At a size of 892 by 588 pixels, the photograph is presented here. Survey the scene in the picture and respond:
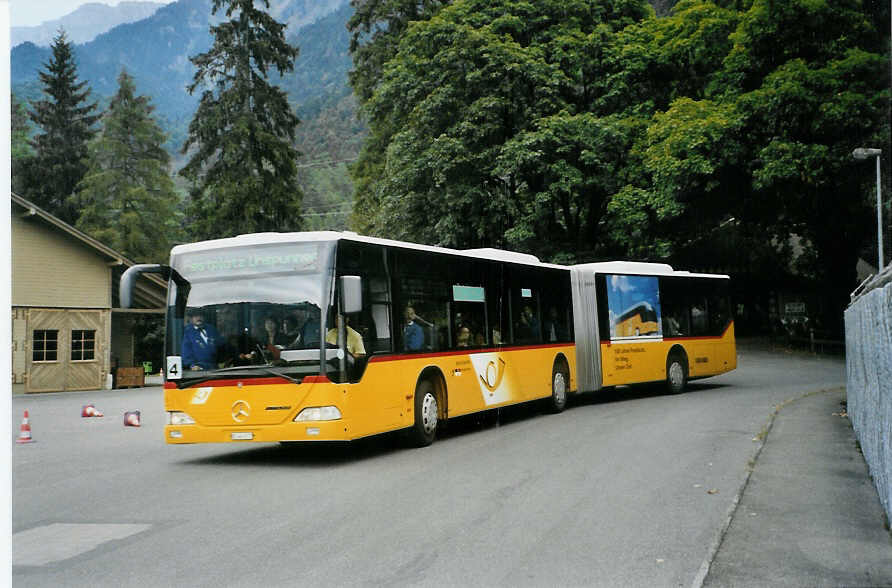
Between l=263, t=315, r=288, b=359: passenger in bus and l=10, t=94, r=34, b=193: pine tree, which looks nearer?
l=263, t=315, r=288, b=359: passenger in bus

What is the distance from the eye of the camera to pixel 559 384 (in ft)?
61.3

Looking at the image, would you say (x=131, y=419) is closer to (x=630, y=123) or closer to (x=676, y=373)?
(x=676, y=373)

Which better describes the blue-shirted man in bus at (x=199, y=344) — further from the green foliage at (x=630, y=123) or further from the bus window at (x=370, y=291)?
the green foliage at (x=630, y=123)

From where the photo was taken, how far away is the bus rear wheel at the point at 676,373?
2211cm

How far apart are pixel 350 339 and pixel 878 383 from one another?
6005 mm

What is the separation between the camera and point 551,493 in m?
9.05

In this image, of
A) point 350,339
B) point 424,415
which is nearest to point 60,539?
point 350,339

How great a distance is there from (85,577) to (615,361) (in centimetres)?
1583

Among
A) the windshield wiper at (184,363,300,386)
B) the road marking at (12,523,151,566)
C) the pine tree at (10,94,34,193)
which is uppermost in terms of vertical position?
the pine tree at (10,94,34,193)

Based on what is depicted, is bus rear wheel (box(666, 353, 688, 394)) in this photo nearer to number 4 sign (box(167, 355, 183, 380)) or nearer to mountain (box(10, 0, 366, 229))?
mountain (box(10, 0, 366, 229))

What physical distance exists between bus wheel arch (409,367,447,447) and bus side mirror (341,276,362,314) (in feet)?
7.69

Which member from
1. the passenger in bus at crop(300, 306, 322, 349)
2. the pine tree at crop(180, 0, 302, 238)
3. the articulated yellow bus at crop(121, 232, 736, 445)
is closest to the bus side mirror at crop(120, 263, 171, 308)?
the articulated yellow bus at crop(121, 232, 736, 445)

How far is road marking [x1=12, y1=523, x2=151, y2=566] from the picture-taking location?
683cm

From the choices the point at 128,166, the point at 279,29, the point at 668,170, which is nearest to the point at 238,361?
the point at 668,170
